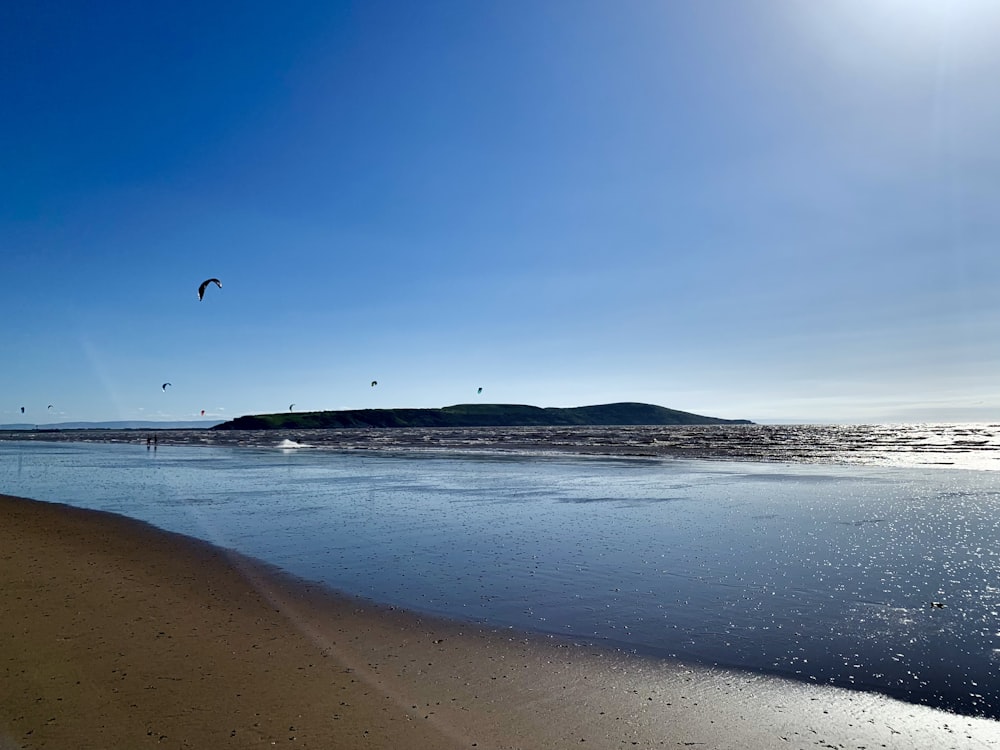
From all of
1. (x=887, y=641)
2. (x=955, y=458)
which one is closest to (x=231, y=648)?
(x=887, y=641)

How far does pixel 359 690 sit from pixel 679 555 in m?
9.36

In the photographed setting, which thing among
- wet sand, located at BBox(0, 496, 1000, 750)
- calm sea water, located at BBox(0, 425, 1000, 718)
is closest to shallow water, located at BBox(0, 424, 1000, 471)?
calm sea water, located at BBox(0, 425, 1000, 718)

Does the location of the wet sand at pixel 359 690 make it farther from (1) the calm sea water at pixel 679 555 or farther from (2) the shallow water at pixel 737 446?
(2) the shallow water at pixel 737 446

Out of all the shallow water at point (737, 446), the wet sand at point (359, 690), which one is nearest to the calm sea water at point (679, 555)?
the wet sand at point (359, 690)

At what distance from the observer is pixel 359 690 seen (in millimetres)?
7078

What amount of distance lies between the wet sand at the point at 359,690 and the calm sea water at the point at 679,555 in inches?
32.4

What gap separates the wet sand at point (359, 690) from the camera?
19.7ft

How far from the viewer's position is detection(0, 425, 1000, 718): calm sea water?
8.57m

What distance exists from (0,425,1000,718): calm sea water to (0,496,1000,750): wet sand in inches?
32.4

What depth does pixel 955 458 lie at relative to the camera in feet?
150

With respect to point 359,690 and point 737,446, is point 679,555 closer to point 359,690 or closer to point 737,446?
point 359,690

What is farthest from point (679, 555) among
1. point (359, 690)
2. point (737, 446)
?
point (737, 446)

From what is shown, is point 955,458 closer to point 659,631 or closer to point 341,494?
point 341,494

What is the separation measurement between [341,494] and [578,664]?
2034cm
